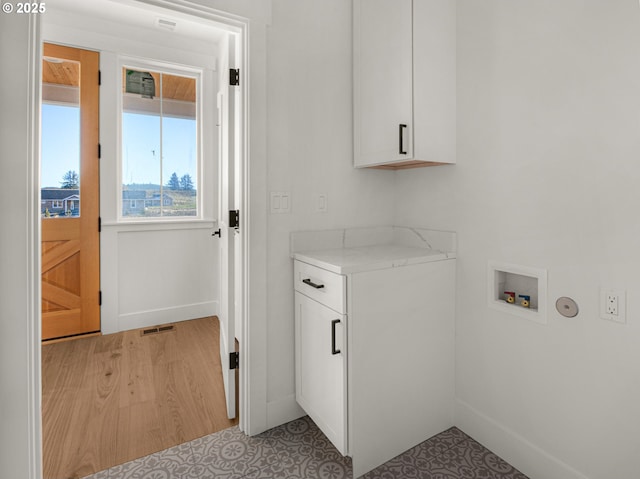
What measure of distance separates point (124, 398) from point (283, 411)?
1040mm

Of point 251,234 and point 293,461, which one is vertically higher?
point 251,234

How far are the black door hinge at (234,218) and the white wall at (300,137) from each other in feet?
0.59

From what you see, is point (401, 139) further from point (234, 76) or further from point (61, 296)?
point (61, 296)

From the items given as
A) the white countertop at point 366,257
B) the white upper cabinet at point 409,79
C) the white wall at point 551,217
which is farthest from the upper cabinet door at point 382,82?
the white countertop at point 366,257

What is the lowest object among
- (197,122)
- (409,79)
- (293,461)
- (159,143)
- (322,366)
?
(293,461)

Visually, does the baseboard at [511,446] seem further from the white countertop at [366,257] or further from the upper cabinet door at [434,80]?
the upper cabinet door at [434,80]

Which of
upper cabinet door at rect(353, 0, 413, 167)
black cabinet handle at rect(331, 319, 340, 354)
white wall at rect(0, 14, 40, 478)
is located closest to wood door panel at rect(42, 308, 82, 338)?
white wall at rect(0, 14, 40, 478)

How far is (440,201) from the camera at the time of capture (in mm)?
1939

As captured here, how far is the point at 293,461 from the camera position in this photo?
1.64 metres

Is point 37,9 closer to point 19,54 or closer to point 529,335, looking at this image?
point 19,54

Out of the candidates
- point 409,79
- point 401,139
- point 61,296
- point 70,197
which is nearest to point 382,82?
point 409,79

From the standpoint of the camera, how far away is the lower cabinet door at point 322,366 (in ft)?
4.96

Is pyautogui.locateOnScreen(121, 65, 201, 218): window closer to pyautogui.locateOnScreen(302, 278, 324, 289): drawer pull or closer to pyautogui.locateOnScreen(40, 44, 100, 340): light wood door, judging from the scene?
pyautogui.locateOnScreen(40, 44, 100, 340): light wood door

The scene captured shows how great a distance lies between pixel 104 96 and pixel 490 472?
3.78 meters
